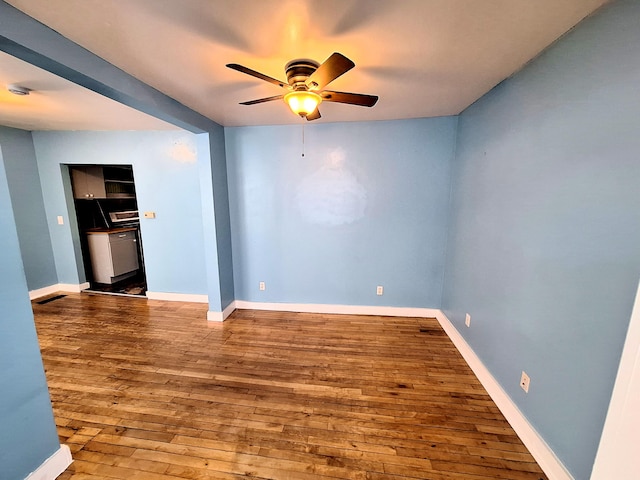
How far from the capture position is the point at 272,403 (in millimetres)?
1849

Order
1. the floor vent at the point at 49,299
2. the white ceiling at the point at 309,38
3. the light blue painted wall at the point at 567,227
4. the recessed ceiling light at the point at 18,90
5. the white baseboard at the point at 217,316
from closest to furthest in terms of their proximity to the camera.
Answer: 1. the light blue painted wall at the point at 567,227
2. the white ceiling at the point at 309,38
3. the recessed ceiling light at the point at 18,90
4. the white baseboard at the point at 217,316
5. the floor vent at the point at 49,299

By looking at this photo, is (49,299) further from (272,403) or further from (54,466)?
(272,403)

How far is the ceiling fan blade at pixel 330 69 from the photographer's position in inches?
44.9

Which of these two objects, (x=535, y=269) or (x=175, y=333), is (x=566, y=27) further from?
(x=175, y=333)

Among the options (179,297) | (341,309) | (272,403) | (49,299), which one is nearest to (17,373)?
(272,403)

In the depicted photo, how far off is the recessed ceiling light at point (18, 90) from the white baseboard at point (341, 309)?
9.50 ft

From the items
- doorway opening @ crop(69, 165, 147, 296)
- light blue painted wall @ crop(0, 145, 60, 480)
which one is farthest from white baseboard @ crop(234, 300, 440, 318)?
light blue painted wall @ crop(0, 145, 60, 480)

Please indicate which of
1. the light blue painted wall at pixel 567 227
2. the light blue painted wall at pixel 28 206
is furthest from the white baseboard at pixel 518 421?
the light blue painted wall at pixel 28 206

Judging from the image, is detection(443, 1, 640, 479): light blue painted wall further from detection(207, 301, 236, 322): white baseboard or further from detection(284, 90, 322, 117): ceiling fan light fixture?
detection(207, 301, 236, 322): white baseboard

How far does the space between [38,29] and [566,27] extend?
2.76 meters

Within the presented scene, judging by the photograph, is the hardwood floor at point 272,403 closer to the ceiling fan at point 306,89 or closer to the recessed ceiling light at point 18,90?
the ceiling fan at point 306,89

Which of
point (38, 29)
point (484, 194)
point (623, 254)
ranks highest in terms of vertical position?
point (38, 29)

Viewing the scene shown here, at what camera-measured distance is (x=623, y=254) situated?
1.03m

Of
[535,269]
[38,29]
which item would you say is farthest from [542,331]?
[38,29]
